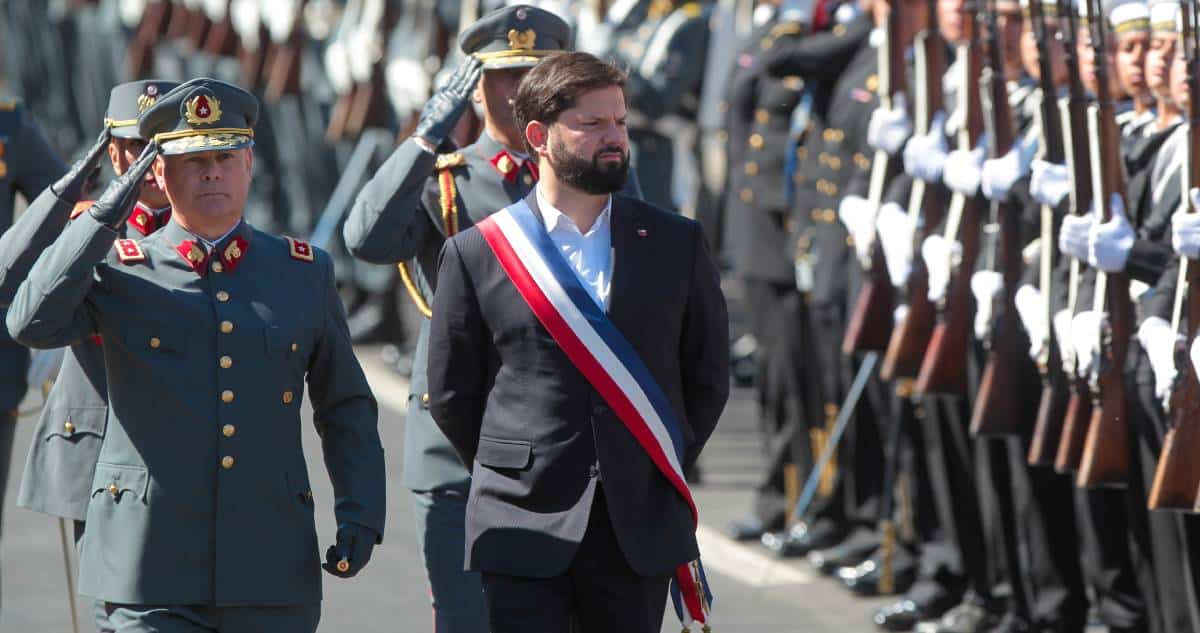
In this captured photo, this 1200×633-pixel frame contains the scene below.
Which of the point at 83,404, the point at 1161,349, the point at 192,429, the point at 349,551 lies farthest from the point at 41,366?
the point at 1161,349

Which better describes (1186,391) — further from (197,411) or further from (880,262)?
(197,411)

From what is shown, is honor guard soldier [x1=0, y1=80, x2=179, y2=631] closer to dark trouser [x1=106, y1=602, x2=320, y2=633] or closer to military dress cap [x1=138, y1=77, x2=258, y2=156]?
military dress cap [x1=138, y1=77, x2=258, y2=156]

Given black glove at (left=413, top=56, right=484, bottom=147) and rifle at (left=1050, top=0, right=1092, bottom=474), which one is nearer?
black glove at (left=413, top=56, right=484, bottom=147)

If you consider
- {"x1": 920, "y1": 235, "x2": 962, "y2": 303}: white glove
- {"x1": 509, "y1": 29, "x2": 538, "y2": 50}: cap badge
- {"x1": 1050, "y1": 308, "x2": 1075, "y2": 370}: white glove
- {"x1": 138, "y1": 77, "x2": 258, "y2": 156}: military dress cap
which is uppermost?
{"x1": 509, "y1": 29, "x2": 538, "y2": 50}: cap badge

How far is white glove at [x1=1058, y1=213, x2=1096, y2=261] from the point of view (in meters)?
6.52

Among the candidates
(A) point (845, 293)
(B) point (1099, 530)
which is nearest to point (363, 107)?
(A) point (845, 293)

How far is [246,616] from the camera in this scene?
4875mm

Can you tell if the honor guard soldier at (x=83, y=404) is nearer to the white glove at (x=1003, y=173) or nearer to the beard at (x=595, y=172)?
the beard at (x=595, y=172)

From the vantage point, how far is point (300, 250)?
503 cm

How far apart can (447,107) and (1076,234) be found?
5.76 feet

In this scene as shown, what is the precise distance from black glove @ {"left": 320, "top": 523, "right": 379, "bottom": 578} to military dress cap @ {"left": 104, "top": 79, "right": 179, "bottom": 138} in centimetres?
106

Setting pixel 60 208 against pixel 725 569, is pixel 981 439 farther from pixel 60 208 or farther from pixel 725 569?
pixel 60 208

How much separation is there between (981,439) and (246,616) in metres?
3.17

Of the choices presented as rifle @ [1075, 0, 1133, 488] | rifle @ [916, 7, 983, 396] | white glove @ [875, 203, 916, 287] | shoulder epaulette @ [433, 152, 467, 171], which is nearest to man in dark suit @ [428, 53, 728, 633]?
shoulder epaulette @ [433, 152, 467, 171]
